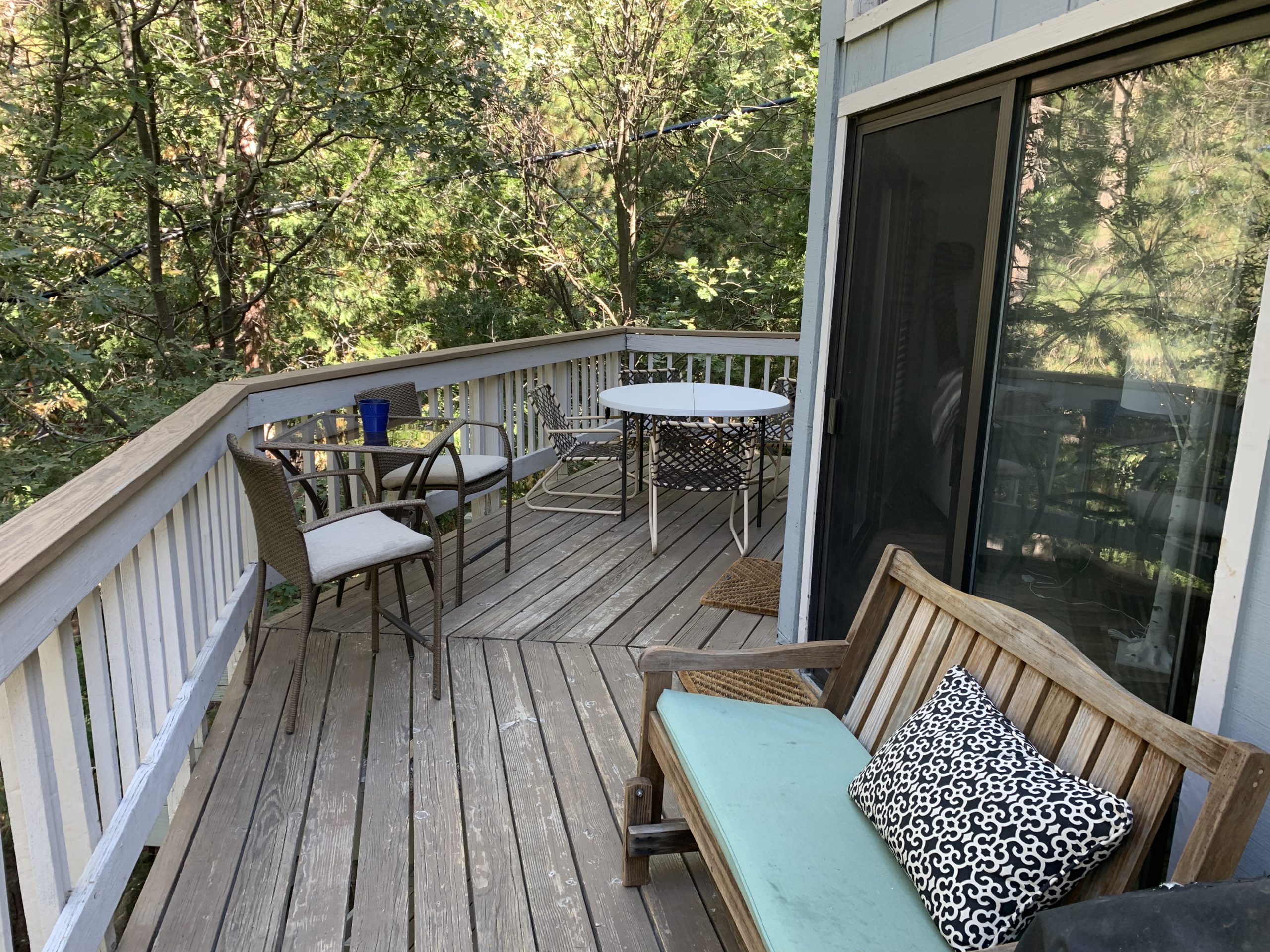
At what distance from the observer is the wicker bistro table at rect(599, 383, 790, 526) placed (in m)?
4.48

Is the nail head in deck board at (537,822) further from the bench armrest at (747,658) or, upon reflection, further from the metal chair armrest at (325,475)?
the metal chair armrest at (325,475)

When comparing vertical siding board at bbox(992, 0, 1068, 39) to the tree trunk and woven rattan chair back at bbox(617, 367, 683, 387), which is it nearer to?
woven rattan chair back at bbox(617, 367, 683, 387)

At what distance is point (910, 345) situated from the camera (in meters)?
2.51

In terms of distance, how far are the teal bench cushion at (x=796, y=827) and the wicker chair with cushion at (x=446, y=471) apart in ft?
6.48

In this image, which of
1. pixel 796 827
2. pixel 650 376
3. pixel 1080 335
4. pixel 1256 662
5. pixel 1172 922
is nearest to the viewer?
pixel 1172 922

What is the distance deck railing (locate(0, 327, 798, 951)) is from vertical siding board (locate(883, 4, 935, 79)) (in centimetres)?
225

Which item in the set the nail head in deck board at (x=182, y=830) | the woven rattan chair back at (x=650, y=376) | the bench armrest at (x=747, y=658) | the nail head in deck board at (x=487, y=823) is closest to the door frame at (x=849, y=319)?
the bench armrest at (x=747, y=658)

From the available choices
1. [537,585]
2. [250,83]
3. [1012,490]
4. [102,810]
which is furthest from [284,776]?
[250,83]

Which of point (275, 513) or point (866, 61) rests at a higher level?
point (866, 61)

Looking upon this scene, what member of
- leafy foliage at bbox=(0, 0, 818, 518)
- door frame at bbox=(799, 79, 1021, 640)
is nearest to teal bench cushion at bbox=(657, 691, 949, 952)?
door frame at bbox=(799, 79, 1021, 640)

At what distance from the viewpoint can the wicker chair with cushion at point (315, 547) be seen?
2629 mm

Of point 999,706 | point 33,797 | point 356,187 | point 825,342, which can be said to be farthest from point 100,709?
point 356,187

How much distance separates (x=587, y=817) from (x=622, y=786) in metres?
0.19

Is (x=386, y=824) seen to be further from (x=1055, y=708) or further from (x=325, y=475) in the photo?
(x=1055, y=708)
